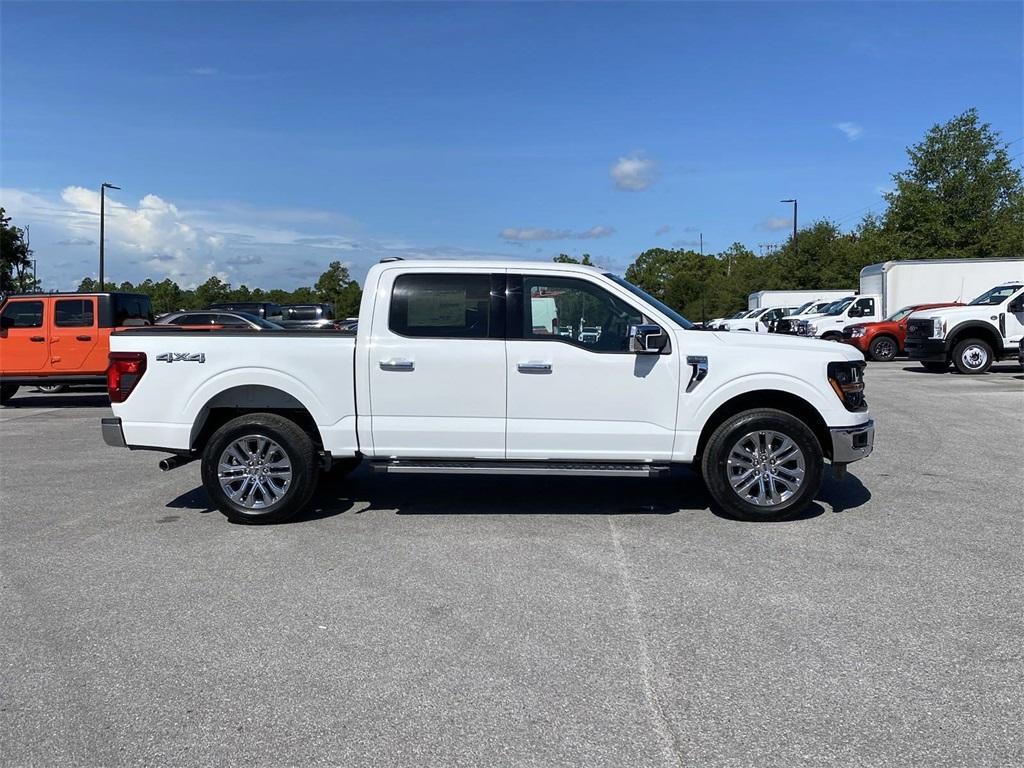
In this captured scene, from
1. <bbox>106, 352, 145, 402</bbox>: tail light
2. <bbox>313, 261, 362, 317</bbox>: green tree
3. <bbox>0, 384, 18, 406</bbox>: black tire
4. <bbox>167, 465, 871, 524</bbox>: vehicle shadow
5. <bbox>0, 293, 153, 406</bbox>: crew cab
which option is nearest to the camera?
<bbox>106, 352, 145, 402</bbox>: tail light

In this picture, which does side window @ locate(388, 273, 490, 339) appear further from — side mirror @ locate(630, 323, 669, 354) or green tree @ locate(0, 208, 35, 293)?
green tree @ locate(0, 208, 35, 293)

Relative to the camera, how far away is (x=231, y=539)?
6559 millimetres

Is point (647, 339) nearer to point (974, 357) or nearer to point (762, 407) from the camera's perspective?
point (762, 407)

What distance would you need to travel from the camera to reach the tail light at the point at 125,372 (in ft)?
23.0

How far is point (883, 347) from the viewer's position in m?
25.4

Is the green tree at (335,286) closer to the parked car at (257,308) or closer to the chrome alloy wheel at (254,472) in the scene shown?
the parked car at (257,308)

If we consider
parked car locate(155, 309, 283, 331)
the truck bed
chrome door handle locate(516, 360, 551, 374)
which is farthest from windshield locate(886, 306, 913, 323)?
the truck bed

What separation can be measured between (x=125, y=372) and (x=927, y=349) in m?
17.9

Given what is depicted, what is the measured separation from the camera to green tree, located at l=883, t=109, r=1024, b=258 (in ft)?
150

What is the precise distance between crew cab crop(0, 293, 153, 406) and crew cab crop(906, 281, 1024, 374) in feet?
55.5

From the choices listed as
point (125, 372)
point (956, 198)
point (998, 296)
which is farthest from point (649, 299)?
point (956, 198)

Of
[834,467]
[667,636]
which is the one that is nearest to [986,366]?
[834,467]

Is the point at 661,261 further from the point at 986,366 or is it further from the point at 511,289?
the point at 511,289

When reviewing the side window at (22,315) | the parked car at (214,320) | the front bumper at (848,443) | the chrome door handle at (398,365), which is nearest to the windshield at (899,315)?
the parked car at (214,320)
